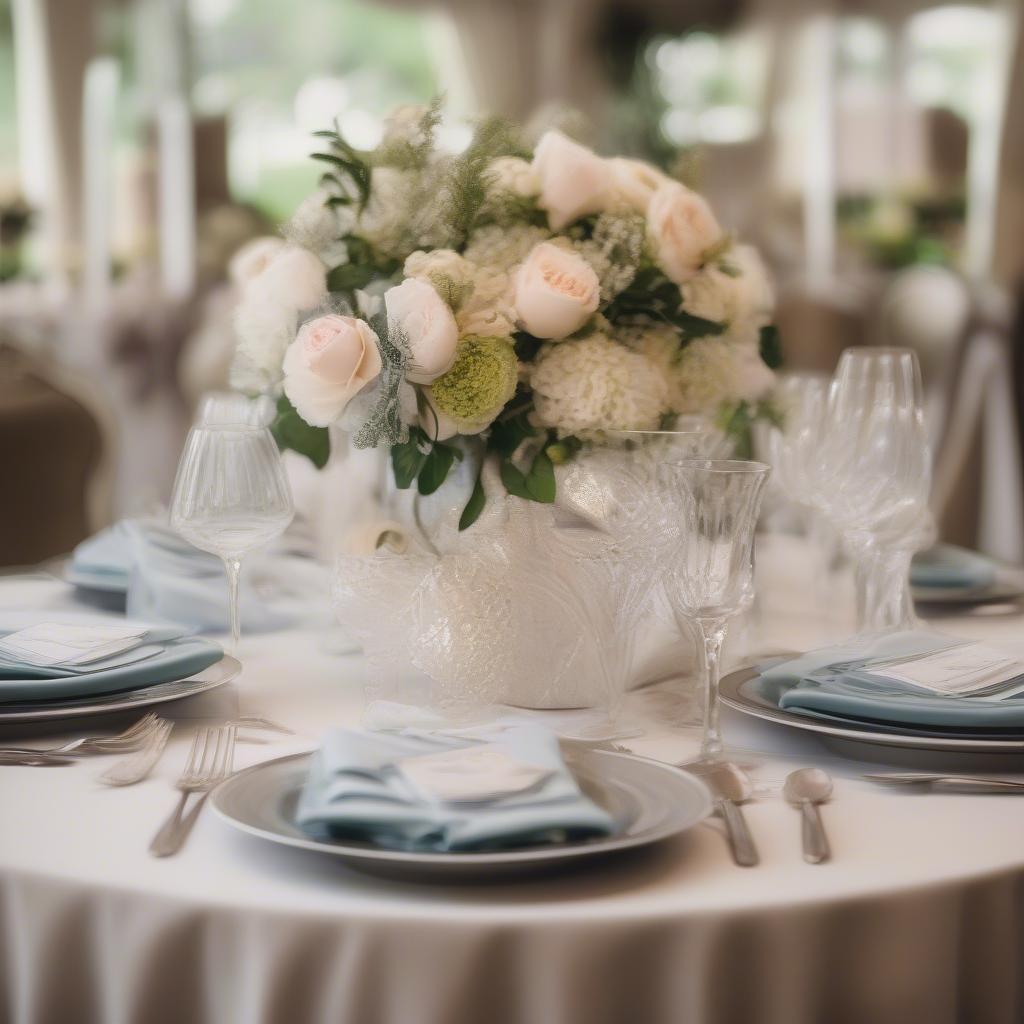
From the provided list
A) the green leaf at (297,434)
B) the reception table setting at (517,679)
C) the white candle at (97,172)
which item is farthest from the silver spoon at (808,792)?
the white candle at (97,172)

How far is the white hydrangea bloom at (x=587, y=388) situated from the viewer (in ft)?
3.90

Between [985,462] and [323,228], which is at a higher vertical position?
[323,228]

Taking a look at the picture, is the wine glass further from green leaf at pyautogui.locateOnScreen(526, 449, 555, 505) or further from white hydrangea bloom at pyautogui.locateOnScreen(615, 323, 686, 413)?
white hydrangea bloom at pyautogui.locateOnScreen(615, 323, 686, 413)

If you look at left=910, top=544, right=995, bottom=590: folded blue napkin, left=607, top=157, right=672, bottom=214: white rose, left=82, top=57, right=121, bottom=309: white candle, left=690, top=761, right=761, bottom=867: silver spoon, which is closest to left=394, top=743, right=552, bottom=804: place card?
left=690, top=761, right=761, bottom=867: silver spoon

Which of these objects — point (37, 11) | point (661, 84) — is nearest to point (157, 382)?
point (37, 11)

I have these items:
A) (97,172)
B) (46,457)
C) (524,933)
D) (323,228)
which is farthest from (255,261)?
(97,172)

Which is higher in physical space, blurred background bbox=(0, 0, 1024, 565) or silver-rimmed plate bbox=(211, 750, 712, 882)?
blurred background bbox=(0, 0, 1024, 565)

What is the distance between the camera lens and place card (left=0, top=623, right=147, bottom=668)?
113 cm

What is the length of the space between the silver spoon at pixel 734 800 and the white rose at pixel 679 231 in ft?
1.61

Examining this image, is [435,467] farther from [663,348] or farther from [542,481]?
[663,348]

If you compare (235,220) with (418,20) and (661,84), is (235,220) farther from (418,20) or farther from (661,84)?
(661,84)

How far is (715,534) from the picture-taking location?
3.23 ft

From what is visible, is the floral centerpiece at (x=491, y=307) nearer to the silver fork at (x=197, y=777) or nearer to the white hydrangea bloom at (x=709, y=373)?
the white hydrangea bloom at (x=709, y=373)

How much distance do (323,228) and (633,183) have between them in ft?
0.99
